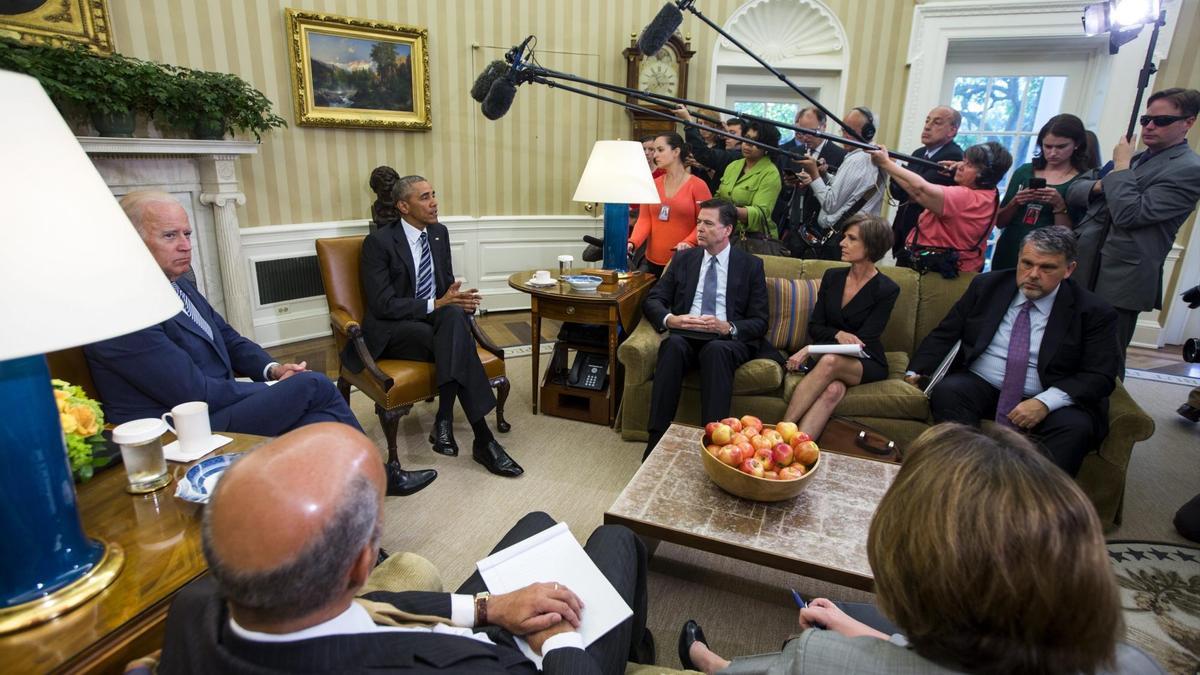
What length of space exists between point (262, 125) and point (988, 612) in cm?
421

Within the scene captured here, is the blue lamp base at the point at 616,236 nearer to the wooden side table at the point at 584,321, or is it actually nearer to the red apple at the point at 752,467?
the wooden side table at the point at 584,321

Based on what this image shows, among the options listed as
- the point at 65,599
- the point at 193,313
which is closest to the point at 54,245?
the point at 65,599

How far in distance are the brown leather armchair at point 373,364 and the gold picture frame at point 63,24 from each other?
5.95 feet

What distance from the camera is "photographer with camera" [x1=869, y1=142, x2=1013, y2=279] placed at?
2.98 meters

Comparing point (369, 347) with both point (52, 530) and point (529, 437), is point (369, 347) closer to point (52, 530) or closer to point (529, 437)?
point (529, 437)

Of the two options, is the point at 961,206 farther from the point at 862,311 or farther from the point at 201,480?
the point at 201,480

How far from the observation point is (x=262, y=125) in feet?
12.1

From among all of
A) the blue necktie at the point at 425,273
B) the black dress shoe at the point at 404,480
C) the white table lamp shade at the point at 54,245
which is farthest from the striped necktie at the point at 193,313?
the white table lamp shade at the point at 54,245

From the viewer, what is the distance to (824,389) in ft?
8.89

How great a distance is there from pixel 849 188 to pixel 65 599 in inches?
144

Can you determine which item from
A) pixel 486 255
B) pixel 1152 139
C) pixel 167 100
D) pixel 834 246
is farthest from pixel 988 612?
pixel 486 255

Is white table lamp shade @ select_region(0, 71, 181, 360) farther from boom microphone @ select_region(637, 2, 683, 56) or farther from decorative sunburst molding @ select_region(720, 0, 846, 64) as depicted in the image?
decorative sunburst molding @ select_region(720, 0, 846, 64)

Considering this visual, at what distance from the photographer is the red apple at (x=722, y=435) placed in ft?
6.13

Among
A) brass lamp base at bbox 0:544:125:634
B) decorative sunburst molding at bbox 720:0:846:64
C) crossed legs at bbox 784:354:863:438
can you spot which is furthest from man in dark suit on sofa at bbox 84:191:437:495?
decorative sunburst molding at bbox 720:0:846:64
